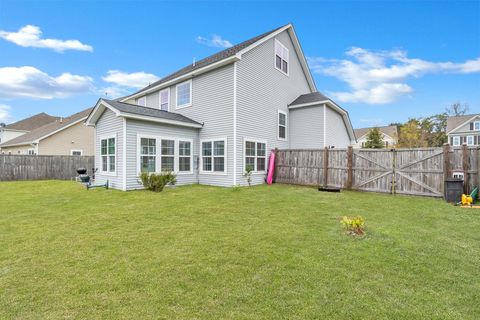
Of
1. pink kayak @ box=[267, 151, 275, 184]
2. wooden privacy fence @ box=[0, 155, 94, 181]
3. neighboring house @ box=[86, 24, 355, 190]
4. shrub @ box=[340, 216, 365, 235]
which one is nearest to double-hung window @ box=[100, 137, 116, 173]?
neighboring house @ box=[86, 24, 355, 190]

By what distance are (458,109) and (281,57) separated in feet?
192

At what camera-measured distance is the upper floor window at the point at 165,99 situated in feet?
48.4

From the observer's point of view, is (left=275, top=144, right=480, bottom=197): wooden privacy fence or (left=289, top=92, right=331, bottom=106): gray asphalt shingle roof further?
(left=289, top=92, right=331, bottom=106): gray asphalt shingle roof

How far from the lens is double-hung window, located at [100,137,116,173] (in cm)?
1075

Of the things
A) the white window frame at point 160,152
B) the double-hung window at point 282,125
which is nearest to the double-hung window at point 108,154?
the white window frame at point 160,152

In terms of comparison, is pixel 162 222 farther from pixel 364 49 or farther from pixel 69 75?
pixel 69 75

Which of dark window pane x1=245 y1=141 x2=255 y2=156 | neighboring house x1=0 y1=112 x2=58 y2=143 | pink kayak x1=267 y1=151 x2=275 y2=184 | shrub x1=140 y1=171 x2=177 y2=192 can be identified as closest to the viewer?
shrub x1=140 y1=171 x2=177 y2=192

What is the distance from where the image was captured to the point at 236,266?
323 centimetres

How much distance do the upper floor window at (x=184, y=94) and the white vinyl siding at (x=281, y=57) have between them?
5.18m

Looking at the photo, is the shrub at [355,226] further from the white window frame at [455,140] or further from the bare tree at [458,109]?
the bare tree at [458,109]

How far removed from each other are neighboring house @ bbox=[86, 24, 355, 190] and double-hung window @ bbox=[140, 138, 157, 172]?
43mm

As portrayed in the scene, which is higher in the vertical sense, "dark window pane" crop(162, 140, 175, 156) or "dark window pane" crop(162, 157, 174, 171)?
"dark window pane" crop(162, 140, 175, 156)

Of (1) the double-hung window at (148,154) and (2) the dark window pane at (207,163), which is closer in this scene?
(1) the double-hung window at (148,154)

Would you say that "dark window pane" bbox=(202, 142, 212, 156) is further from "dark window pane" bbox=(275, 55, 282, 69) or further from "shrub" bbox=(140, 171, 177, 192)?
"dark window pane" bbox=(275, 55, 282, 69)
